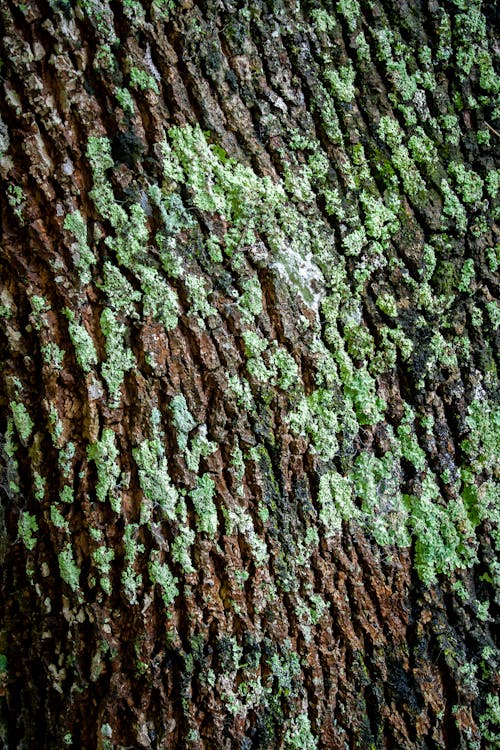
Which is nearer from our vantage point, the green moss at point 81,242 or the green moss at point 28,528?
the green moss at point 81,242

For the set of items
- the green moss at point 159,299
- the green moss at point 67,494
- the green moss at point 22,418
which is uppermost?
the green moss at point 159,299

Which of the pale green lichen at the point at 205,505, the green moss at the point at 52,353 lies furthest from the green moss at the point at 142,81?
the pale green lichen at the point at 205,505

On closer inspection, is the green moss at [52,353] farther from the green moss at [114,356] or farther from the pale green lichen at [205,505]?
the pale green lichen at [205,505]

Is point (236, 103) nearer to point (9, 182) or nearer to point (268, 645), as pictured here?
point (9, 182)

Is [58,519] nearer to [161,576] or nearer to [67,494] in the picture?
[67,494]

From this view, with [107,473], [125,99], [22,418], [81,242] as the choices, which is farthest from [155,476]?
[125,99]

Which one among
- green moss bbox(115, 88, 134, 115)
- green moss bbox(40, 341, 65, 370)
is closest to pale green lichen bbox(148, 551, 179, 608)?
green moss bbox(40, 341, 65, 370)

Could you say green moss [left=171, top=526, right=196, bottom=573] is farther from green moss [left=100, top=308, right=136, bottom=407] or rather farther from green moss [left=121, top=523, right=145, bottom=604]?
green moss [left=100, top=308, right=136, bottom=407]
